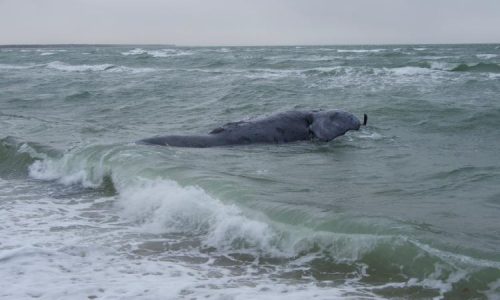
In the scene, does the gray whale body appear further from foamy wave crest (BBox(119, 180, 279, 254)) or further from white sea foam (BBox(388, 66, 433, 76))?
white sea foam (BBox(388, 66, 433, 76))

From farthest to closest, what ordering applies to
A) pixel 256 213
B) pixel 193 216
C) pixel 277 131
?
1. pixel 277 131
2. pixel 193 216
3. pixel 256 213

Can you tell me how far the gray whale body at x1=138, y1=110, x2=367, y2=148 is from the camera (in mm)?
10172

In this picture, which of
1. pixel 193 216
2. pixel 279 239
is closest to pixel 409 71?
pixel 193 216

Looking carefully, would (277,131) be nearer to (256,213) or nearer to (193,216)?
(193,216)

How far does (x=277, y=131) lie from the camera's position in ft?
34.5

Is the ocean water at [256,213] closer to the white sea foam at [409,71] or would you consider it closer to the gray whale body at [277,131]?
the gray whale body at [277,131]

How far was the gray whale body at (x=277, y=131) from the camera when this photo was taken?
1017 cm

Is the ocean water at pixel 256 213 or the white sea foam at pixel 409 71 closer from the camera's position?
the ocean water at pixel 256 213

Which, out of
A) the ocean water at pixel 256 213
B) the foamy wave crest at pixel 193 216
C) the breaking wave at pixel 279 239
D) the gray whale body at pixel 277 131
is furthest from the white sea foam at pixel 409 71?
the foamy wave crest at pixel 193 216

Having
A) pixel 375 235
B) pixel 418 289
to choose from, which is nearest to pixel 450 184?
pixel 375 235

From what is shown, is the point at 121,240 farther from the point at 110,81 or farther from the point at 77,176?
the point at 110,81

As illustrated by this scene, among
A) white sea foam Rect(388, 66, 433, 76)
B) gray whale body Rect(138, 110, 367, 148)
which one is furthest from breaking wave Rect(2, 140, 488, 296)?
white sea foam Rect(388, 66, 433, 76)

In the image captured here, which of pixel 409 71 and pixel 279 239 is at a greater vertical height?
pixel 409 71

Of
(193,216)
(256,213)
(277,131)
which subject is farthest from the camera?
(277,131)
